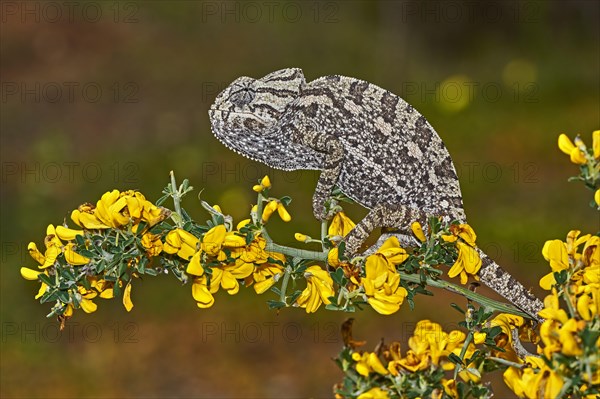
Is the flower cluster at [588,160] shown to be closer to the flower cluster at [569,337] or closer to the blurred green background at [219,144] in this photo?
the flower cluster at [569,337]

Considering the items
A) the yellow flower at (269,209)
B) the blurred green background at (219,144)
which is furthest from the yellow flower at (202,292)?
the blurred green background at (219,144)

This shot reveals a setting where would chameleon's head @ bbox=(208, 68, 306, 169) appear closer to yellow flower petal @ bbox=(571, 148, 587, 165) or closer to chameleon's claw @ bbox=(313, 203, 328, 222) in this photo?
chameleon's claw @ bbox=(313, 203, 328, 222)

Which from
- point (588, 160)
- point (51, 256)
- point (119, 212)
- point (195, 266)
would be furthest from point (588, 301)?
point (51, 256)

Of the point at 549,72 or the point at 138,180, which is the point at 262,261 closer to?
the point at 138,180

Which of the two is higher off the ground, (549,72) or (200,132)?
(549,72)

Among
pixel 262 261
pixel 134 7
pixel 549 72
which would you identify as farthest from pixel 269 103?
pixel 134 7

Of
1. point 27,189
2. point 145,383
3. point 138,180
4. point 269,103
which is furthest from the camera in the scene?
point 27,189
